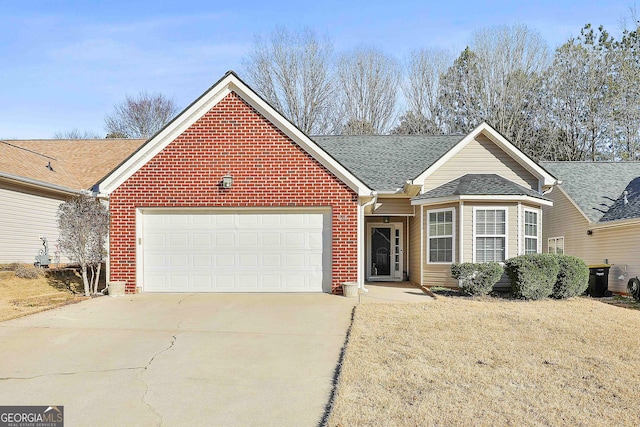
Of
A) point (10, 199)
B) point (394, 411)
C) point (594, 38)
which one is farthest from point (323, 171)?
point (594, 38)

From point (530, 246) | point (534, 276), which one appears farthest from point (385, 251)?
point (534, 276)

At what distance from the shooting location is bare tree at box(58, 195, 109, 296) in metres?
13.6

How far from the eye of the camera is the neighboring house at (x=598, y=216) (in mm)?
16391

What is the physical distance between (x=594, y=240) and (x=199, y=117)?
1345cm

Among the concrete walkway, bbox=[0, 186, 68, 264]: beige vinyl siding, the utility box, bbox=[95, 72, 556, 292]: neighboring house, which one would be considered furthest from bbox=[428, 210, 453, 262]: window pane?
bbox=[0, 186, 68, 264]: beige vinyl siding

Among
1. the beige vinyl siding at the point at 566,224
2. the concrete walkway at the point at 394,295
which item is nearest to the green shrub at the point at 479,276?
the concrete walkway at the point at 394,295

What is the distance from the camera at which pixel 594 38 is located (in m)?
33.4

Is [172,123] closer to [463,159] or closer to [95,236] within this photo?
[95,236]

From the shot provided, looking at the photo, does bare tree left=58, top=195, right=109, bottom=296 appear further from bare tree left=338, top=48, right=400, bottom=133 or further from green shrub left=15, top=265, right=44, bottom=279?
bare tree left=338, top=48, right=400, bottom=133

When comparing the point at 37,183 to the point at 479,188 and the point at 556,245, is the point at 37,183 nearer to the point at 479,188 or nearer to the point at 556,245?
the point at 479,188

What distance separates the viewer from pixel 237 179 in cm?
1359

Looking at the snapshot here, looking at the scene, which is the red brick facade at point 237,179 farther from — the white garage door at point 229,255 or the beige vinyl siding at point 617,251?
the beige vinyl siding at point 617,251

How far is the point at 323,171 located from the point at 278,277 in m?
2.92

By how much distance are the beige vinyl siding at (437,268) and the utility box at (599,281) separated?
13.8ft
